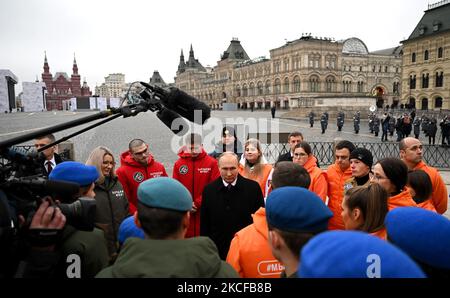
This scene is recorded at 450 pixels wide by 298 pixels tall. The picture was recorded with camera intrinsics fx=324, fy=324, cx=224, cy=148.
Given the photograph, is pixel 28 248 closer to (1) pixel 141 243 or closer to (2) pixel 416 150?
(1) pixel 141 243

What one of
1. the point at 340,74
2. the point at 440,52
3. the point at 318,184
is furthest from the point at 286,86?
the point at 318,184

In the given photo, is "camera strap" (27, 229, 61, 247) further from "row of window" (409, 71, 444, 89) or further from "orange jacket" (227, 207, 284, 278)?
"row of window" (409, 71, 444, 89)

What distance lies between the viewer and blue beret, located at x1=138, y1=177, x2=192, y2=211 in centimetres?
173

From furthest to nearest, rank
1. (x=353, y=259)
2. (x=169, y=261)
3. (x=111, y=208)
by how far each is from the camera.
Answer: (x=111, y=208) < (x=169, y=261) < (x=353, y=259)

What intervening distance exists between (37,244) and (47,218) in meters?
0.15

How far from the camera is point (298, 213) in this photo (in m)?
1.66

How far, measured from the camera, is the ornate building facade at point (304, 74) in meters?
60.7

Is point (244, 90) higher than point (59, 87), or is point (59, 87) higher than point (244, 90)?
point (59, 87)

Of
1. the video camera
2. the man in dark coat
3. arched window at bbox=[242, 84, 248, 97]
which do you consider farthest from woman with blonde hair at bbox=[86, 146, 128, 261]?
arched window at bbox=[242, 84, 248, 97]

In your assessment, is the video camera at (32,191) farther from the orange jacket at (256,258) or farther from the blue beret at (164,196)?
the orange jacket at (256,258)

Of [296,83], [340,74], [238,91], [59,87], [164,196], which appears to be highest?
[59,87]

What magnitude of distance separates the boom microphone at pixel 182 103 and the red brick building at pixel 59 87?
452ft

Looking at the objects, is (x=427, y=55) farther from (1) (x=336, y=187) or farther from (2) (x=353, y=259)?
(2) (x=353, y=259)

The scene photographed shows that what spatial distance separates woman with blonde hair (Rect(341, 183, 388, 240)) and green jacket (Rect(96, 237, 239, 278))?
4.10 feet
